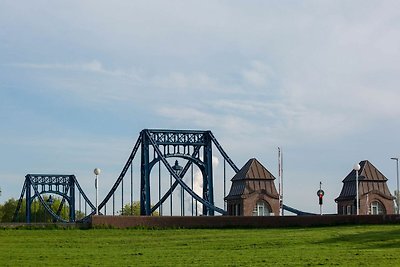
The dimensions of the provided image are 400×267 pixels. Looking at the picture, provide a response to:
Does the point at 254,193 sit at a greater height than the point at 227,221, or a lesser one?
greater

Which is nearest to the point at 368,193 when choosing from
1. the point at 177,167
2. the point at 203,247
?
the point at 177,167

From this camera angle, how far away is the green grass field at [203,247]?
124 feet

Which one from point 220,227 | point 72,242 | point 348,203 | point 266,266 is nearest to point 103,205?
point 348,203

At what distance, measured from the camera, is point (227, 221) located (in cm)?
6631

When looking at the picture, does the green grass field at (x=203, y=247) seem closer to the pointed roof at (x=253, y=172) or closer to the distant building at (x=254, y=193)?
the distant building at (x=254, y=193)

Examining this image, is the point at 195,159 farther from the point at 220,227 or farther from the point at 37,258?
the point at 37,258

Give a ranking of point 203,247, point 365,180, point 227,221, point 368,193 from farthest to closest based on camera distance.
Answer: point 365,180, point 368,193, point 227,221, point 203,247

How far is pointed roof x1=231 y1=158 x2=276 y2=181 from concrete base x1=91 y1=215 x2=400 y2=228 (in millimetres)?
21797

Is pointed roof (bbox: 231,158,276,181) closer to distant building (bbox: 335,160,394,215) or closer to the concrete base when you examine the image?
distant building (bbox: 335,160,394,215)

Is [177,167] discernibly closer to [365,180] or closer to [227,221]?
[365,180]

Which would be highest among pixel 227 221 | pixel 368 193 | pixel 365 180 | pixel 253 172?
pixel 253 172

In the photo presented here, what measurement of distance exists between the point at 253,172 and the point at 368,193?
10743 mm

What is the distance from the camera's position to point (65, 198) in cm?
16612

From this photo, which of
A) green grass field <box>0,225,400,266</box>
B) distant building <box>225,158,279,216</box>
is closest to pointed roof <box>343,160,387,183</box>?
distant building <box>225,158,279,216</box>
